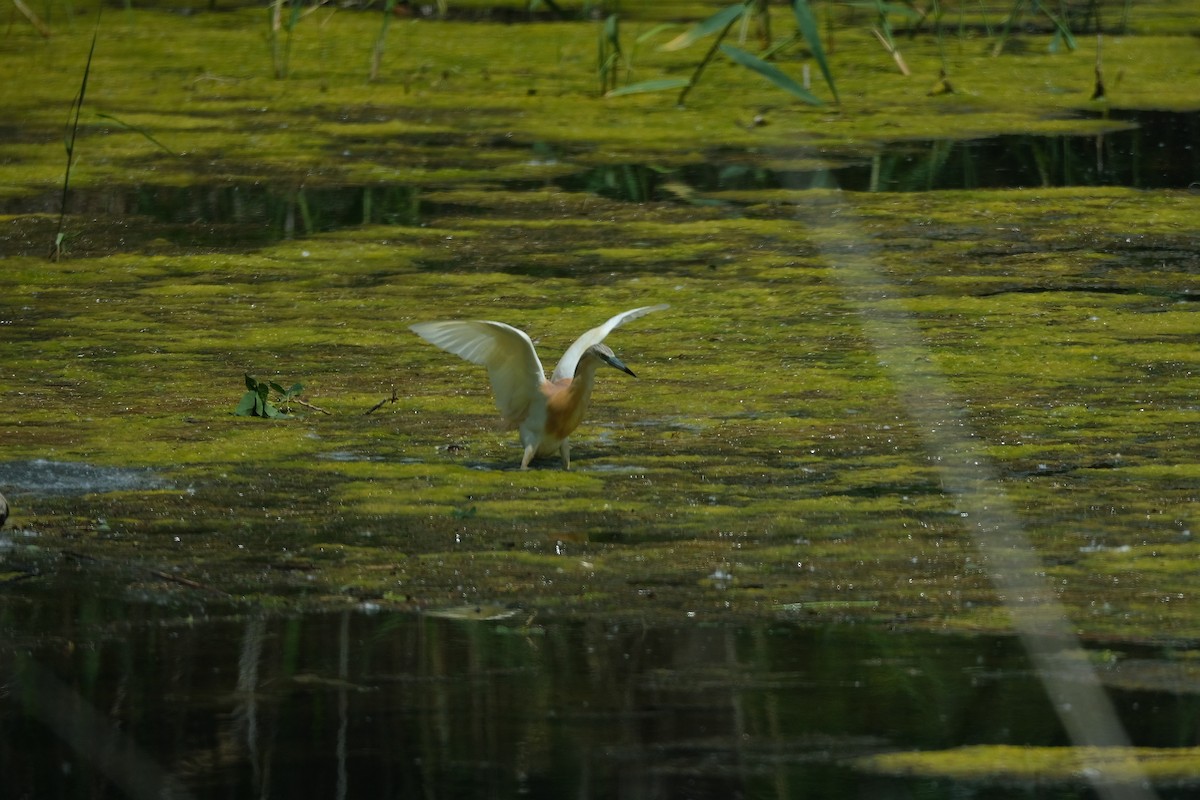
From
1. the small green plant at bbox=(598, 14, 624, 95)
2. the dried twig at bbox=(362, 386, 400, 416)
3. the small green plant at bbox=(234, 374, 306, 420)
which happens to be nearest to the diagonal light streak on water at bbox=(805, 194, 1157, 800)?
the dried twig at bbox=(362, 386, 400, 416)

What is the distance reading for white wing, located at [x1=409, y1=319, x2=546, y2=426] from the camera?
4.18 metres

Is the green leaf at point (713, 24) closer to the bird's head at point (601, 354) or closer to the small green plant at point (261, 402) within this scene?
the bird's head at point (601, 354)

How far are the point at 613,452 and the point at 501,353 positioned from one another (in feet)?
1.21

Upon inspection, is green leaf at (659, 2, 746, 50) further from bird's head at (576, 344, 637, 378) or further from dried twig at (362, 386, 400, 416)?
dried twig at (362, 386, 400, 416)

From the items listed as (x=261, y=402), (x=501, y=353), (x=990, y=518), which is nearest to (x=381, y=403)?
(x=261, y=402)

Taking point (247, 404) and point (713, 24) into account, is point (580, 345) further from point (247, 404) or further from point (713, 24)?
point (713, 24)

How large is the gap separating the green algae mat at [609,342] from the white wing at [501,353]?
17cm

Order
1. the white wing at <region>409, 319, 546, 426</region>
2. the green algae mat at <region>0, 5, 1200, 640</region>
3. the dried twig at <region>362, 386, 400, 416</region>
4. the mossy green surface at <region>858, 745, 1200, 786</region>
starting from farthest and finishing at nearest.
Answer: the dried twig at <region>362, 386, 400, 416</region> < the white wing at <region>409, 319, 546, 426</region> < the green algae mat at <region>0, 5, 1200, 640</region> < the mossy green surface at <region>858, 745, 1200, 786</region>

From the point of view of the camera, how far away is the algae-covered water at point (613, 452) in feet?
9.52

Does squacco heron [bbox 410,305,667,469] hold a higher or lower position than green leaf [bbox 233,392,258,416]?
higher

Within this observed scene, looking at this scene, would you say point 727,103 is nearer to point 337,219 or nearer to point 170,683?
point 337,219

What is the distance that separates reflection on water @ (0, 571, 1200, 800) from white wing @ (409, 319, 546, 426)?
923mm

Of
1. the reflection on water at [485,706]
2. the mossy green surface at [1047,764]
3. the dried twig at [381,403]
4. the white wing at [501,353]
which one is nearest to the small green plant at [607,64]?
the dried twig at [381,403]

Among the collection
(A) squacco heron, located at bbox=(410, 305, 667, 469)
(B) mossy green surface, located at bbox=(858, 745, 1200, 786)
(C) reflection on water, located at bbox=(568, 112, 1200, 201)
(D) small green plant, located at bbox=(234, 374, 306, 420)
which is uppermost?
(B) mossy green surface, located at bbox=(858, 745, 1200, 786)
